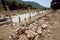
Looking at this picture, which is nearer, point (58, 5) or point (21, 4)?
point (58, 5)

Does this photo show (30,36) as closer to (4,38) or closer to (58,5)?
(4,38)

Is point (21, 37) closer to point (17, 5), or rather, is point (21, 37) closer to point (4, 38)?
point (4, 38)

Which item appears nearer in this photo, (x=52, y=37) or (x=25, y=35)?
(x=25, y=35)

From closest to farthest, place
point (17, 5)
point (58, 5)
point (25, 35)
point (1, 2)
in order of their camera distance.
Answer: point (25, 35) < point (58, 5) < point (1, 2) < point (17, 5)

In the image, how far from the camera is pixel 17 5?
31609 millimetres

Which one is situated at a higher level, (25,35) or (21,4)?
(25,35)

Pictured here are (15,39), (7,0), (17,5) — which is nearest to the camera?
(15,39)

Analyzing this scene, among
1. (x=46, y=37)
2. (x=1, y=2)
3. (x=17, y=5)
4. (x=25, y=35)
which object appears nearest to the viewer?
(x=25, y=35)

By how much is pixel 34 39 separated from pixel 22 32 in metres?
0.83

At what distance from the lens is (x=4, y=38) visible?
6.66 metres

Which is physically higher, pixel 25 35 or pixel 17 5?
pixel 25 35

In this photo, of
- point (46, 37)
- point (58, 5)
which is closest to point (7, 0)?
point (58, 5)

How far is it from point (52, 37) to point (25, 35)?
171 centimetres

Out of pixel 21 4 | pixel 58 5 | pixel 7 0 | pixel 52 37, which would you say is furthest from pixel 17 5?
pixel 52 37
